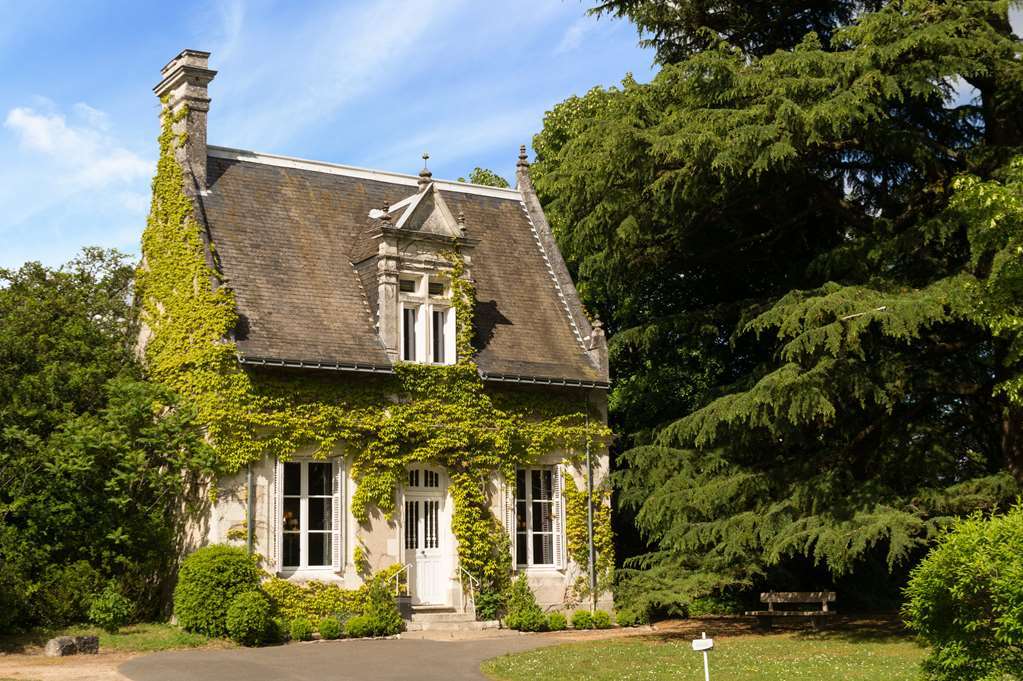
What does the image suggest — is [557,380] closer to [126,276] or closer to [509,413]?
[509,413]

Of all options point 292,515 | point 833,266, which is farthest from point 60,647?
point 833,266

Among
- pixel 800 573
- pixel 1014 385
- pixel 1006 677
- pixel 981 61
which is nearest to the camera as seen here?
pixel 1006 677

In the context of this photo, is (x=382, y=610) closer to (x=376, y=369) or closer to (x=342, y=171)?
(x=376, y=369)

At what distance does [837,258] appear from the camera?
2111 cm

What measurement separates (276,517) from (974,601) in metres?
13.2

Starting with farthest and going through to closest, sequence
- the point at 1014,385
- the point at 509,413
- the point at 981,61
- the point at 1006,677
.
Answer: the point at 509,413 < the point at 981,61 < the point at 1014,385 < the point at 1006,677

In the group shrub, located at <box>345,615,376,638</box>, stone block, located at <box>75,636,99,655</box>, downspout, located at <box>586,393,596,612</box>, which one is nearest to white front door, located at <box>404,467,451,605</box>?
shrub, located at <box>345,615,376,638</box>

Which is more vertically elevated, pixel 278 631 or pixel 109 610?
pixel 109 610

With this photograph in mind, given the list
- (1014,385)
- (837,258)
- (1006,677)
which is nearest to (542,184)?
(837,258)

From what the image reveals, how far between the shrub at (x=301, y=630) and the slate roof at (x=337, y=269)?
4609 mm

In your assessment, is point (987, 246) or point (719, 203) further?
point (719, 203)

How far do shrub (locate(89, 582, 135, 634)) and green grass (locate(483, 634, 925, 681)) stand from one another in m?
6.59

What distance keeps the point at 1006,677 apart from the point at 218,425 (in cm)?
1400

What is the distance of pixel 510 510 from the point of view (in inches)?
951
